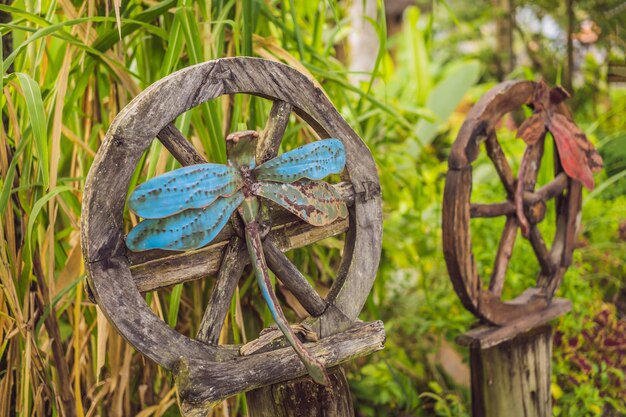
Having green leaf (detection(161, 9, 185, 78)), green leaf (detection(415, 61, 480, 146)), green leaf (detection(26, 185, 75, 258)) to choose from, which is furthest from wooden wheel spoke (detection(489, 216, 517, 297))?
green leaf (detection(415, 61, 480, 146))

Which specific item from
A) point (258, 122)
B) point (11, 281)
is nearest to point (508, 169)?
point (258, 122)

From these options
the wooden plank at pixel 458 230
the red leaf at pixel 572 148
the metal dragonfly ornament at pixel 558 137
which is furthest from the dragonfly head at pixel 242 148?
the red leaf at pixel 572 148

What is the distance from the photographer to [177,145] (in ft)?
3.61

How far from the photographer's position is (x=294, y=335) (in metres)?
1.12

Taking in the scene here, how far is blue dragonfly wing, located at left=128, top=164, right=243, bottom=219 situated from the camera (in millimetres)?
1019

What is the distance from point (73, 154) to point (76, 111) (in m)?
0.11

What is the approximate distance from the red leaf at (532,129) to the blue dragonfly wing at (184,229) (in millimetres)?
911

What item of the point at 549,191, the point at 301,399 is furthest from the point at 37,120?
the point at 549,191

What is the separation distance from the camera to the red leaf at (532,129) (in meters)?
1.77

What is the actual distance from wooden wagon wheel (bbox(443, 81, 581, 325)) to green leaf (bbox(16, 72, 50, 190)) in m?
0.86

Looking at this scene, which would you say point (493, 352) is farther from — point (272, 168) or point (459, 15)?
point (459, 15)

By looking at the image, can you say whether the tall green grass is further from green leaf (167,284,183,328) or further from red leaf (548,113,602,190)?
red leaf (548,113,602,190)

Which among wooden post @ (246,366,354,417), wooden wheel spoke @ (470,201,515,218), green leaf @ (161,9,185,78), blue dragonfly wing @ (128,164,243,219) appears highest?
green leaf @ (161,9,185,78)

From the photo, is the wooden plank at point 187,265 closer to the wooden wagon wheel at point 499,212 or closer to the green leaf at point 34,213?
the green leaf at point 34,213
